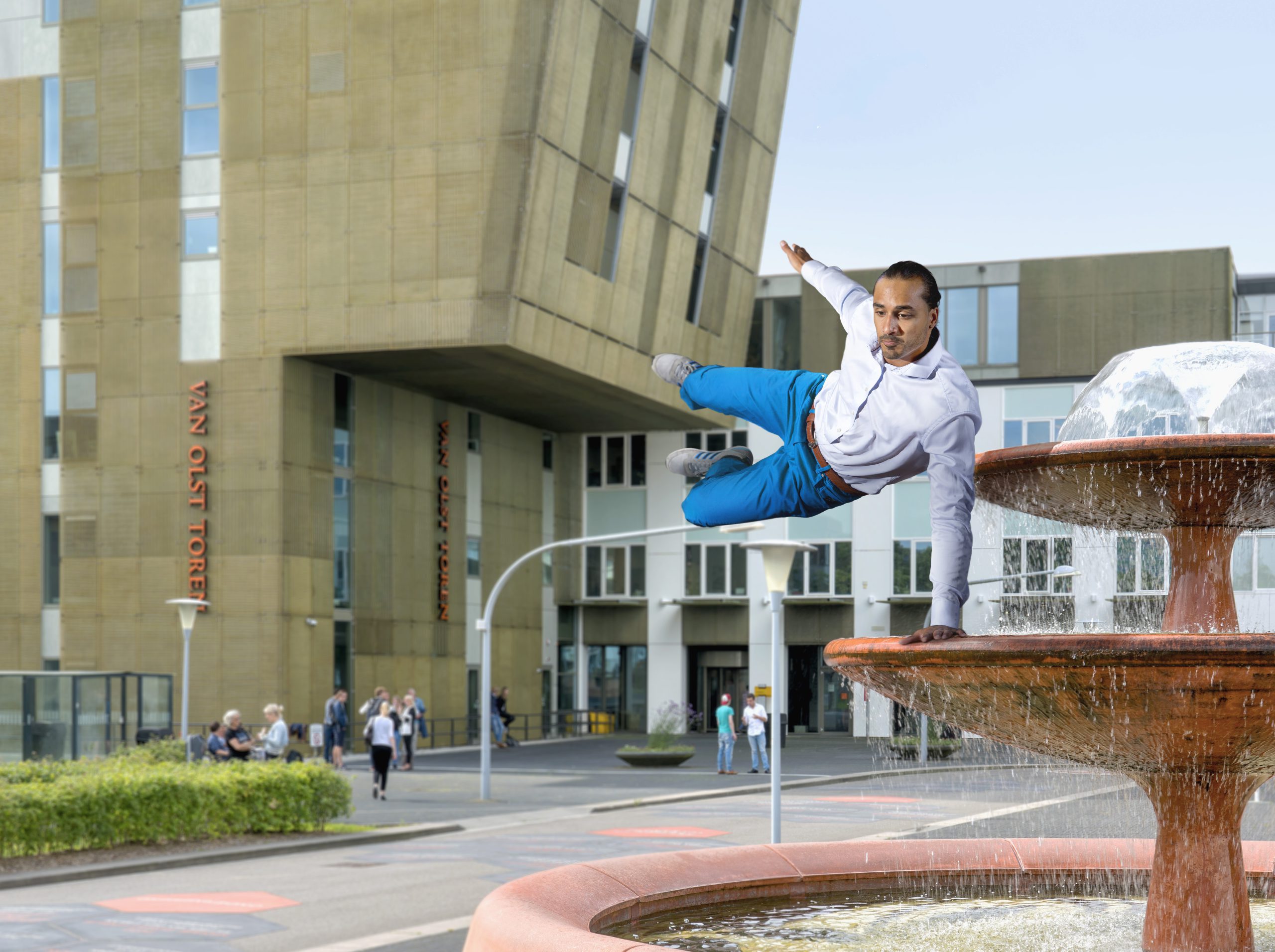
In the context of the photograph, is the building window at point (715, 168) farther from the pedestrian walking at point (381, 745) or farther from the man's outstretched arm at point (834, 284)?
the man's outstretched arm at point (834, 284)

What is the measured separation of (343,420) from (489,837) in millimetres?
23156

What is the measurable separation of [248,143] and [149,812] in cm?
2513

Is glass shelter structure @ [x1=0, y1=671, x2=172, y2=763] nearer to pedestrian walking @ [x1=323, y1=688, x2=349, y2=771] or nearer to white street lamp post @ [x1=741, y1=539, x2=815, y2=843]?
pedestrian walking @ [x1=323, y1=688, x2=349, y2=771]

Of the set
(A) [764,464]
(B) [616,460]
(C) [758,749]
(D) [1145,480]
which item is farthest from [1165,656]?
(B) [616,460]

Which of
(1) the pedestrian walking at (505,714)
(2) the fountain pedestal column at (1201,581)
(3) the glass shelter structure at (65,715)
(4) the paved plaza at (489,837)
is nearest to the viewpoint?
(2) the fountain pedestal column at (1201,581)

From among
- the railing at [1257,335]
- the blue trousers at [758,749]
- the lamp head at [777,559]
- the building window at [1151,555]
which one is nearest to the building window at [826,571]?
the railing at [1257,335]

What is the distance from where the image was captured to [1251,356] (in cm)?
731

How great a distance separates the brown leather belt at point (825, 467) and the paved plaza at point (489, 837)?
2.40 metres

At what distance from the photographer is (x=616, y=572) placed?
5956cm

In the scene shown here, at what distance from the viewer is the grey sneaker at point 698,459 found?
6699 mm

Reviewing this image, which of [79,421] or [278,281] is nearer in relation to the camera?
[278,281]

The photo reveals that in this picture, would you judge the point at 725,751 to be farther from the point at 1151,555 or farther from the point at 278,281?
the point at 1151,555

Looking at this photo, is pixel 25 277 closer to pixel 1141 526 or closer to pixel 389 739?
pixel 389 739

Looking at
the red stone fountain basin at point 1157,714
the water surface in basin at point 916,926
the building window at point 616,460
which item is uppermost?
the building window at point 616,460
